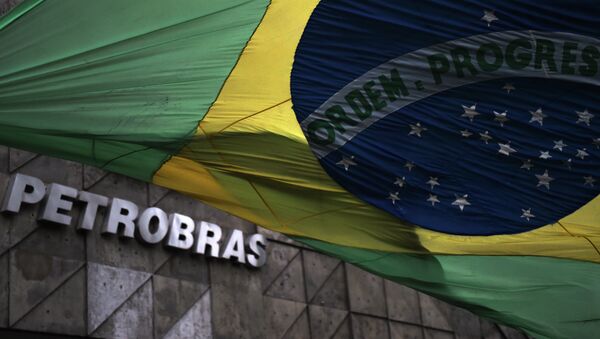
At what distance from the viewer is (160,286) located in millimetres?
11320

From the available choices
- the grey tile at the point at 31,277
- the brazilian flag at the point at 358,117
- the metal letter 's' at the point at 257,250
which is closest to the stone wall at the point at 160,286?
the grey tile at the point at 31,277

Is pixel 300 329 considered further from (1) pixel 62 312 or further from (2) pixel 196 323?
(1) pixel 62 312

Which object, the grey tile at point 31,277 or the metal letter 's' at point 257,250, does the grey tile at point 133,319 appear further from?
the metal letter 's' at point 257,250

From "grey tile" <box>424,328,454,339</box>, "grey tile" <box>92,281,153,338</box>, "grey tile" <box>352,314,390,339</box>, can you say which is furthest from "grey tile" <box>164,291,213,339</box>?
"grey tile" <box>424,328,454,339</box>

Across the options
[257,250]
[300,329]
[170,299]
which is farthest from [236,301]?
[300,329]

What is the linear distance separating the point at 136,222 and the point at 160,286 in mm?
775

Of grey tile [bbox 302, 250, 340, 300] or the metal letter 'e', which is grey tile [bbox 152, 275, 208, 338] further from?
grey tile [bbox 302, 250, 340, 300]

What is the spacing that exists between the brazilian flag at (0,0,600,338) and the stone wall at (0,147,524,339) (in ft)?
13.4

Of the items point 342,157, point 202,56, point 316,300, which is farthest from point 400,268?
point 316,300

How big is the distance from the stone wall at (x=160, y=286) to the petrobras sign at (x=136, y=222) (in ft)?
0.34

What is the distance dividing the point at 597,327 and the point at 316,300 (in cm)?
626

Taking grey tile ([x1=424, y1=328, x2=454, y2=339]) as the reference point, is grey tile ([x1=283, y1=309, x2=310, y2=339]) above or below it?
above

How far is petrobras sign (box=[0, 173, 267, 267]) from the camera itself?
10.2 metres

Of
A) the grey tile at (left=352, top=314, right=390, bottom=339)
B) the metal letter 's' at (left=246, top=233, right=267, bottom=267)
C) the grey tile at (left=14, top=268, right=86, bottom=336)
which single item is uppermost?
the metal letter 's' at (left=246, top=233, right=267, bottom=267)
